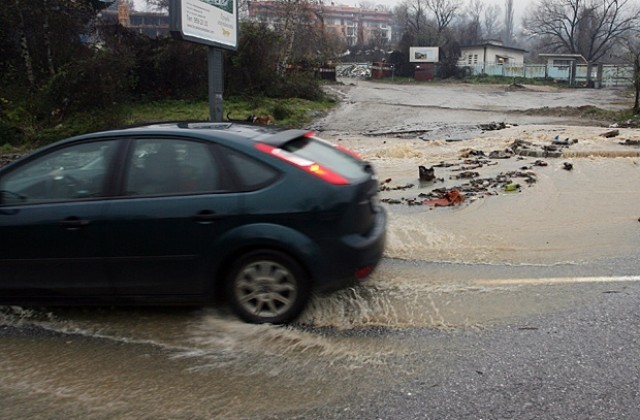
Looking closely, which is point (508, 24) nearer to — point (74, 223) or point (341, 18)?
point (341, 18)

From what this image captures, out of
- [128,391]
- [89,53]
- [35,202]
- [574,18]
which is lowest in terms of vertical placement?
[128,391]

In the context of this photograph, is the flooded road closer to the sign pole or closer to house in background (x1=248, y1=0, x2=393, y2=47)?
the sign pole

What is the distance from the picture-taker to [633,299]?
459 centimetres

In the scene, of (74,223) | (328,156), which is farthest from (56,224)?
(328,156)

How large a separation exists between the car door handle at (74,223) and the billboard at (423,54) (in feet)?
213

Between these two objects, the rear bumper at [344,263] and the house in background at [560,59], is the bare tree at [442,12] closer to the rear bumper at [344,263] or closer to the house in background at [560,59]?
the house in background at [560,59]

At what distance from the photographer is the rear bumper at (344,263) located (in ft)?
13.2

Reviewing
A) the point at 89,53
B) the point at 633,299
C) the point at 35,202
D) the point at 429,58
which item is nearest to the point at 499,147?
the point at 633,299

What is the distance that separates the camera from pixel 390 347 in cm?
385

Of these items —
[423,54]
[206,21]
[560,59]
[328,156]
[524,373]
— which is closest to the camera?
[524,373]

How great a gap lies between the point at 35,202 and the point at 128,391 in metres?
1.78

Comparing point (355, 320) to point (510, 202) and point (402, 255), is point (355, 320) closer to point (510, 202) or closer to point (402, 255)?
point (402, 255)

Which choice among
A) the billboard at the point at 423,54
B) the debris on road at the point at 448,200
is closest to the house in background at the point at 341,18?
the billboard at the point at 423,54

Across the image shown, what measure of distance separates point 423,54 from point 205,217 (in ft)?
216
